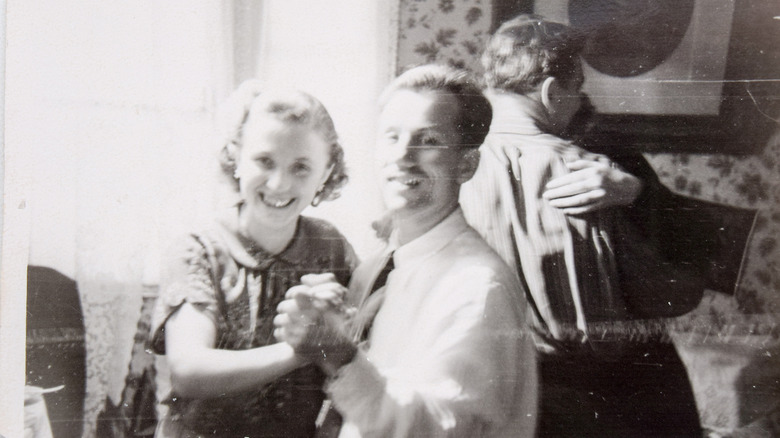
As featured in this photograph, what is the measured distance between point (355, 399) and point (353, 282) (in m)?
0.22

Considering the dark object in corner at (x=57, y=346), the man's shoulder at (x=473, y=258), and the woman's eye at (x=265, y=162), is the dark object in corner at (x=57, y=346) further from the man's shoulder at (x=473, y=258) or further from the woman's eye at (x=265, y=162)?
the man's shoulder at (x=473, y=258)

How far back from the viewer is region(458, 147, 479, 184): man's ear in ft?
3.24

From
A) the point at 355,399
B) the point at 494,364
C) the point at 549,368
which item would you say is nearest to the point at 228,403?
the point at 355,399

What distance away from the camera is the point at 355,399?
0.98m

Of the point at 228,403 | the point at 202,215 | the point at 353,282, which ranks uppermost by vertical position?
the point at 202,215

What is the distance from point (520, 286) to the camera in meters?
0.99

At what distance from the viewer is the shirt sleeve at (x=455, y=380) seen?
0.96m

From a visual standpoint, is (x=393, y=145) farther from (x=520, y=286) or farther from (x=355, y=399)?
(x=355, y=399)

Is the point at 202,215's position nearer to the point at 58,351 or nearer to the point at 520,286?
the point at 58,351

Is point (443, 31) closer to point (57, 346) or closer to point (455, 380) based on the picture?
point (455, 380)

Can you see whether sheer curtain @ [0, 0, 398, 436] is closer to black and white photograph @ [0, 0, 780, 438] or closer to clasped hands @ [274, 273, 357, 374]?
black and white photograph @ [0, 0, 780, 438]

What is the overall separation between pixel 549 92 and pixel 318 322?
0.63 meters

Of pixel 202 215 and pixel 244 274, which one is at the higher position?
pixel 202 215

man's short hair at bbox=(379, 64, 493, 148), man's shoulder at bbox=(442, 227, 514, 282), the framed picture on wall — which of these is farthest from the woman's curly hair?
the framed picture on wall
